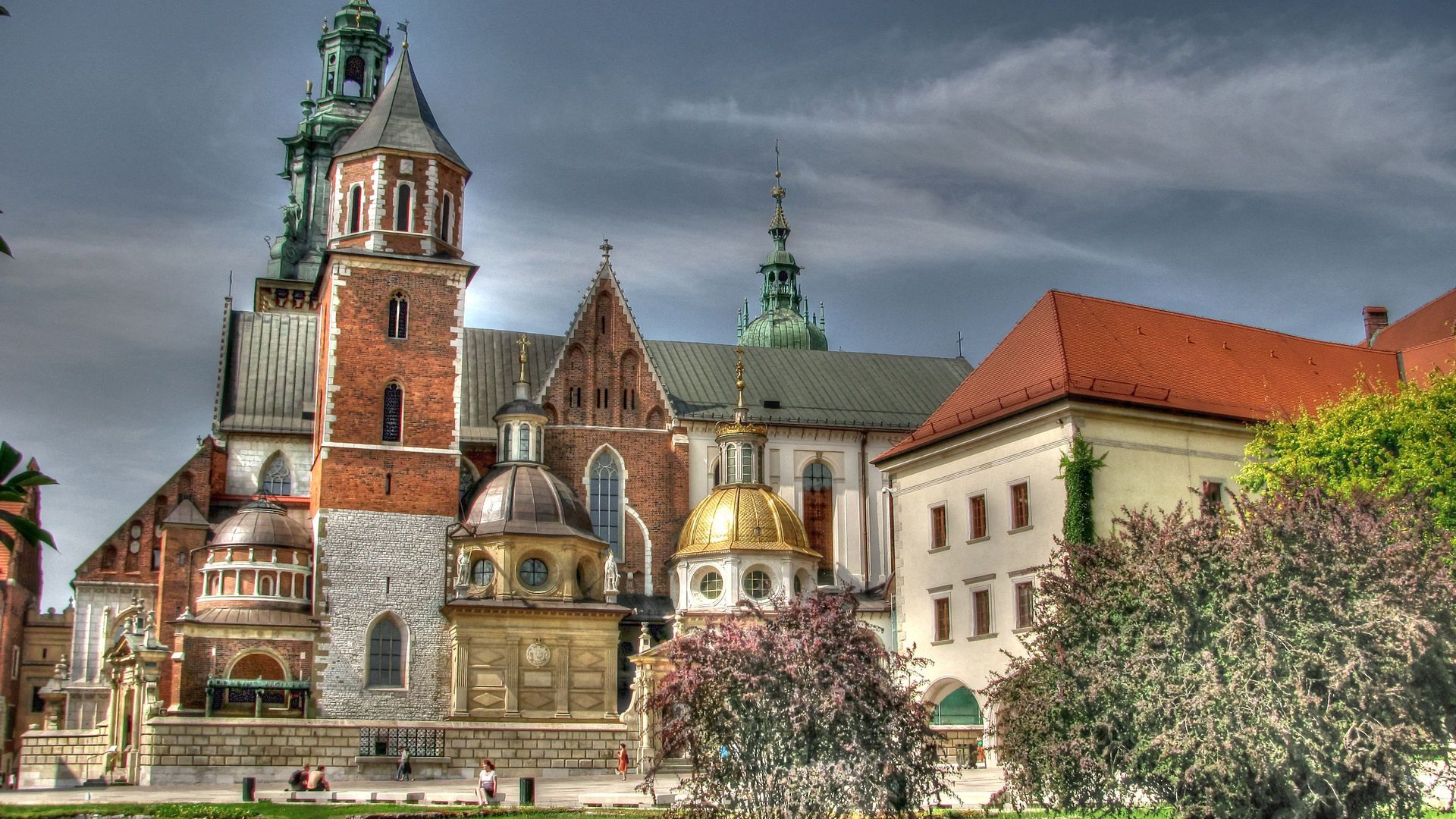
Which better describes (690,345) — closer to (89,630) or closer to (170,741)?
(89,630)

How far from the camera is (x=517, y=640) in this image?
4597 cm

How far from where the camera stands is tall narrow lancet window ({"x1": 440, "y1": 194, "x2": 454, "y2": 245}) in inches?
1982

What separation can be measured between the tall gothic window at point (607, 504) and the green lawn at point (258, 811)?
25.1 meters

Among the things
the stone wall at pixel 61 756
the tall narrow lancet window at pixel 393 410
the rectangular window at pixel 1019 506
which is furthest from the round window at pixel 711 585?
the stone wall at pixel 61 756

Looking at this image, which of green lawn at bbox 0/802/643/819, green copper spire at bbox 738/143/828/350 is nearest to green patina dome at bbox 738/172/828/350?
green copper spire at bbox 738/143/828/350

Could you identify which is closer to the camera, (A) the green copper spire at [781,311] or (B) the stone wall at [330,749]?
(B) the stone wall at [330,749]

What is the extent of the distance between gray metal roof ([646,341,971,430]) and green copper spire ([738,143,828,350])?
18888mm

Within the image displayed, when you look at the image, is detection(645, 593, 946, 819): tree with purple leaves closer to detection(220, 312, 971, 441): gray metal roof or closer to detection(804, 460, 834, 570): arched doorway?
detection(220, 312, 971, 441): gray metal roof

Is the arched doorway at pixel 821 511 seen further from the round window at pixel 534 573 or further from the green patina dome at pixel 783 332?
the green patina dome at pixel 783 332

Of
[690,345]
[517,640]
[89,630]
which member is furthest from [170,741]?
[690,345]

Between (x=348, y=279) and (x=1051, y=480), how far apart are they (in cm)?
2386

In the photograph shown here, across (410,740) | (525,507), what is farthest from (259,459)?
(410,740)

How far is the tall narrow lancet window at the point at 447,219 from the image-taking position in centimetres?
5034

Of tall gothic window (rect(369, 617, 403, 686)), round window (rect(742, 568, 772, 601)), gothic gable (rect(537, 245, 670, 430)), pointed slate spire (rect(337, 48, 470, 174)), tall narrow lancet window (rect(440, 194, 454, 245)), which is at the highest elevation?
pointed slate spire (rect(337, 48, 470, 174))
